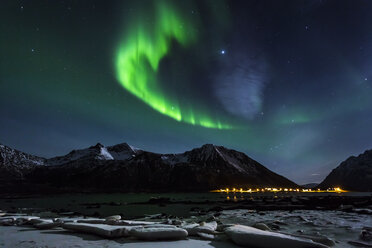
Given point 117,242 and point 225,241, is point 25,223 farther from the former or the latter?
point 225,241

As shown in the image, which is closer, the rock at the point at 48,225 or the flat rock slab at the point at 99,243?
the flat rock slab at the point at 99,243

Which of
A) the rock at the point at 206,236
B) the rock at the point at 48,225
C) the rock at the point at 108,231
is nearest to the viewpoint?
the rock at the point at 108,231

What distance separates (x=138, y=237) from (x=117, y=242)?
0.96 metres

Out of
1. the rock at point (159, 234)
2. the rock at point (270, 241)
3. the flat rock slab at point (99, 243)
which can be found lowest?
the flat rock slab at point (99, 243)

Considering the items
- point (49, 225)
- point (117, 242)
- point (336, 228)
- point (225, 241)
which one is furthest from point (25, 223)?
point (336, 228)

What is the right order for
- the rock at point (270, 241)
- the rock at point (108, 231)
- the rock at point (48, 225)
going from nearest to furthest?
the rock at point (270, 241), the rock at point (108, 231), the rock at point (48, 225)

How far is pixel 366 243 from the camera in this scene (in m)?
12.0

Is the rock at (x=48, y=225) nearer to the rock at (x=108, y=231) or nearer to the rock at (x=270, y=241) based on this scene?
the rock at (x=108, y=231)

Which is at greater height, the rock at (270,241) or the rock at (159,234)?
the rock at (270,241)

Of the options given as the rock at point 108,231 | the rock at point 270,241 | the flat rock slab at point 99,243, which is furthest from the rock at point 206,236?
the rock at point 108,231

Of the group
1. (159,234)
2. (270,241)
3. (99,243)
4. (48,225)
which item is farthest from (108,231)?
(270,241)

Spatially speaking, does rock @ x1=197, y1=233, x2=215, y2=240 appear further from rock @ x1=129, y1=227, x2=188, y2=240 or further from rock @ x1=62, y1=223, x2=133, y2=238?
rock @ x1=62, y1=223, x2=133, y2=238

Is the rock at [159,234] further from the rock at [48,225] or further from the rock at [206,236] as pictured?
the rock at [48,225]

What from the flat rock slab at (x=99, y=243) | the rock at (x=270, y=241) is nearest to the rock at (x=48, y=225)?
the flat rock slab at (x=99, y=243)
